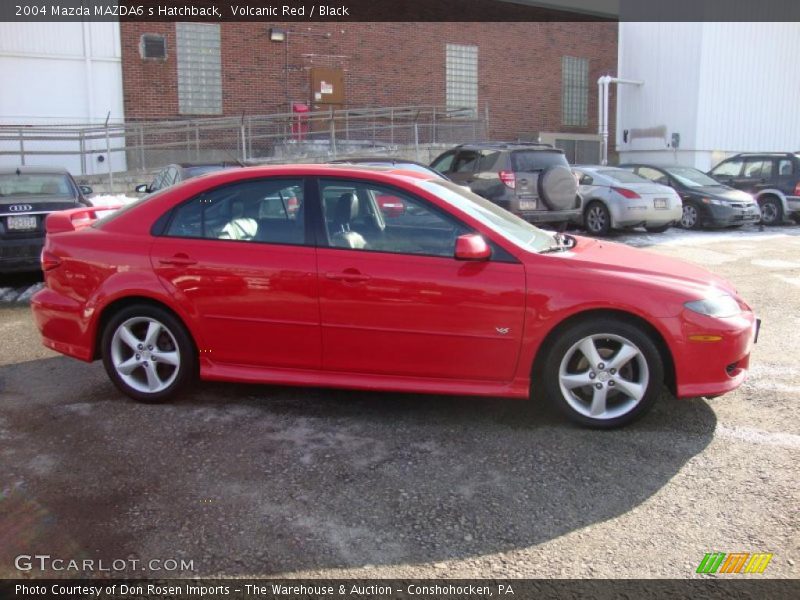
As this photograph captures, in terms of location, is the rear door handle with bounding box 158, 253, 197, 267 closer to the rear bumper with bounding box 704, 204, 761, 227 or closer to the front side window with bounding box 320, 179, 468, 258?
the front side window with bounding box 320, 179, 468, 258

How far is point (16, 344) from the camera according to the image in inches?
257

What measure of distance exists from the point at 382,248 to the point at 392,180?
0.46 meters

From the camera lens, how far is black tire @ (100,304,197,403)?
478 centimetres

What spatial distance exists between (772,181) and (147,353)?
51.3 feet

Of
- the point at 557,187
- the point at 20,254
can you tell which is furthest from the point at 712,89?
the point at 20,254

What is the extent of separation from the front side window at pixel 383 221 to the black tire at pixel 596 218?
9.89 m

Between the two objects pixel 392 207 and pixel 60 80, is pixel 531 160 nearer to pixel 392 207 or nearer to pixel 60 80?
Answer: pixel 392 207

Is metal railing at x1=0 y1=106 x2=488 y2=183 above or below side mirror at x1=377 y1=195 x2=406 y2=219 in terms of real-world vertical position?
above

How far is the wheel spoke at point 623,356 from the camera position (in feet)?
13.9

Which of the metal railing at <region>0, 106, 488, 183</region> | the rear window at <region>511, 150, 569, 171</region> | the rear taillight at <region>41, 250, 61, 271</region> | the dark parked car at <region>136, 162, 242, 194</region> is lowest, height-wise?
the rear taillight at <region>41, 250, 61, 271</region>

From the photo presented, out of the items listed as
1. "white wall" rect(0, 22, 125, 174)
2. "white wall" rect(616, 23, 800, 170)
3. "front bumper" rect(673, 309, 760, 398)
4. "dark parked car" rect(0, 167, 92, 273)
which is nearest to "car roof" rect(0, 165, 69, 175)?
"dark parked car" rect(0, 167, 92, 273)

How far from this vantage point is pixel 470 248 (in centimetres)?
426

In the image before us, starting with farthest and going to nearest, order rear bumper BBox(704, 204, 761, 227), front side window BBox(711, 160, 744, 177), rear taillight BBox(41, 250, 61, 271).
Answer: front side window BBox(711, 160, 744, 177)
rear bumper BBox(704, 204, 761, 227)
rear taillight BBox(41, 250, 61, 271)

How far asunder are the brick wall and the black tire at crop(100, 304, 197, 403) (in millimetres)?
16015
